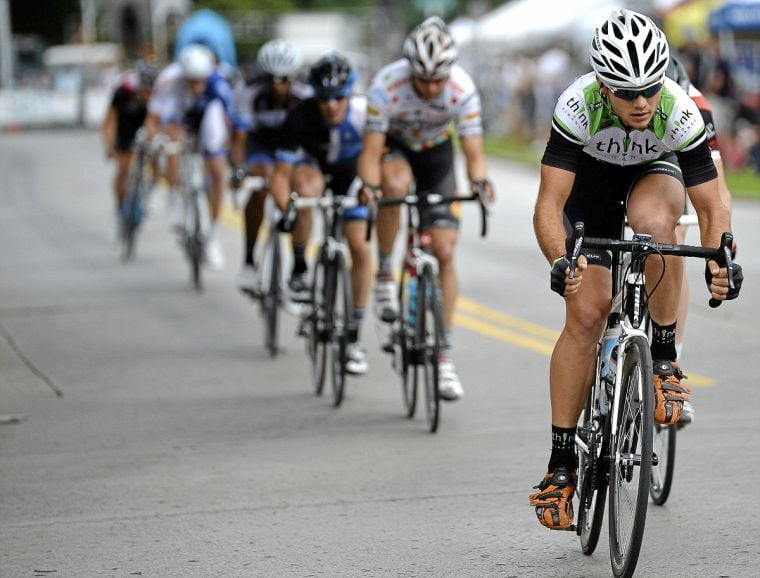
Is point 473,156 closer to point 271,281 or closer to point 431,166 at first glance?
point 431,166

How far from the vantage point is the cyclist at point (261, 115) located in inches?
441

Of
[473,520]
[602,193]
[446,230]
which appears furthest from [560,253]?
[446,230]

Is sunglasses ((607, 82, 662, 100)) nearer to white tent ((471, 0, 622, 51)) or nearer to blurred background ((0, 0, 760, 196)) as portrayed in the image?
blurred background ((0, 0, 760, 196))

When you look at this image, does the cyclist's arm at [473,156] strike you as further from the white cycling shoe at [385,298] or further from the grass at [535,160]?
the grass at [535,160]

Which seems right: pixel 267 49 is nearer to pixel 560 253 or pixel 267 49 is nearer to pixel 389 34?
pixel 560 253

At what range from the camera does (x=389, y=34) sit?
60.9 m

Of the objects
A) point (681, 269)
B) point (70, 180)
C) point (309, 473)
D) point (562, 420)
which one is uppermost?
point (681, 269)

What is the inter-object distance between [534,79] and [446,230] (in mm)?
23105

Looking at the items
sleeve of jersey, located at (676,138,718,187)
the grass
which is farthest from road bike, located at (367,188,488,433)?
the grass

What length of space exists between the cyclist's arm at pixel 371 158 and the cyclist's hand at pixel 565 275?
11.1ft

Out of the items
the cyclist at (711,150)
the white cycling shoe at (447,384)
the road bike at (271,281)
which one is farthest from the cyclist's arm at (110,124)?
the cyclist at (711,150)

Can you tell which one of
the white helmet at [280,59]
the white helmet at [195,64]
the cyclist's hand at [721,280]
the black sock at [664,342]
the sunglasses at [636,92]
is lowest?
the black sock at [664,342]

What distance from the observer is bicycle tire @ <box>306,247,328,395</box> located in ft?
30.7

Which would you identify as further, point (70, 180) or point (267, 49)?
point (70, 180)
